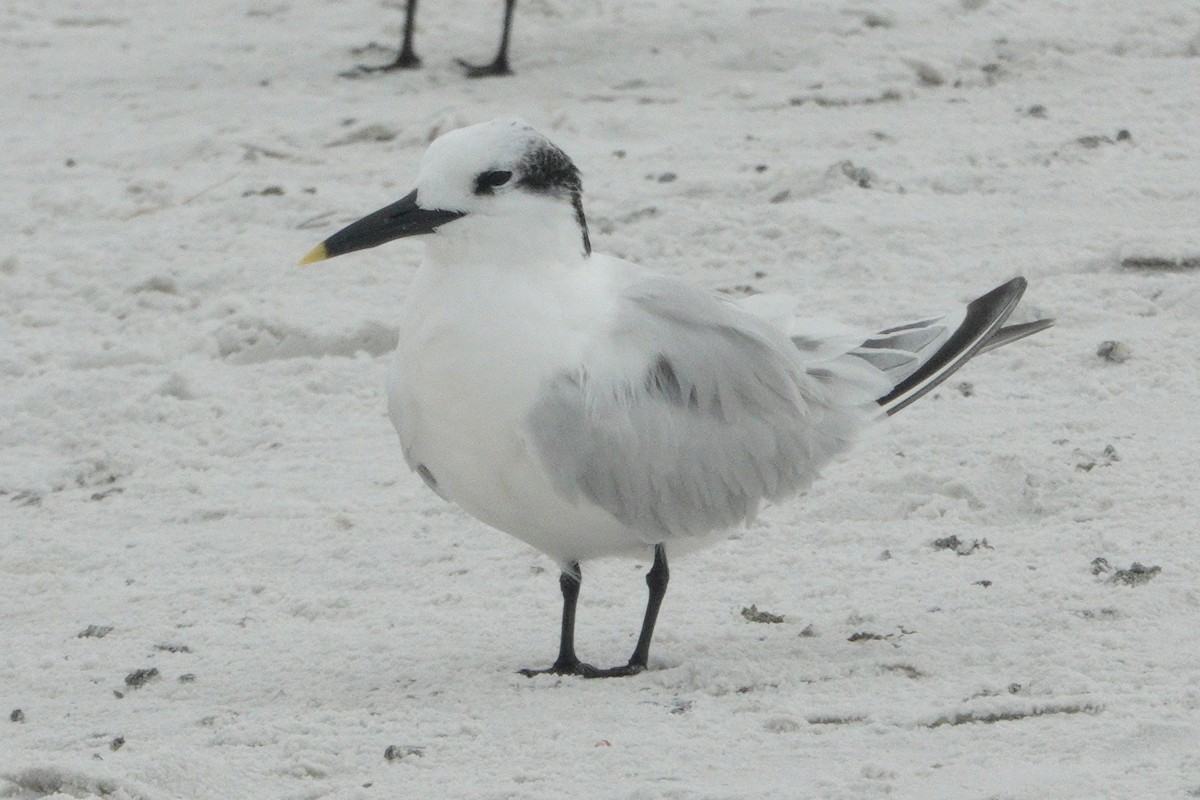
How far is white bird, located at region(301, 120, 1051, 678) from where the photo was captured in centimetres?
319

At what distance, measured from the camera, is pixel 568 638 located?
133 inches

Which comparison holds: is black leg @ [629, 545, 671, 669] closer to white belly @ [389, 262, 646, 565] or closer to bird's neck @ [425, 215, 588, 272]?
white belly @ [389, 262, 646, 565]

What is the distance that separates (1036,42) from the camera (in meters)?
6.46

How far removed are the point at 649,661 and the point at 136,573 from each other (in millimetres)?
1110

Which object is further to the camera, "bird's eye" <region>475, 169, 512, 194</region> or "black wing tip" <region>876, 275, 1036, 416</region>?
"black wing tip" <region>876, 275, 1036, 416</region>

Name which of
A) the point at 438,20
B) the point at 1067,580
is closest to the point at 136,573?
the point at 1067,580

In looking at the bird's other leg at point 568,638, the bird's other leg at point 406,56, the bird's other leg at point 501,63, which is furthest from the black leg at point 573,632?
the bird's other leg at point 406,56

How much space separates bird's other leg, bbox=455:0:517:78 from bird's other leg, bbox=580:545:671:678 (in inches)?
149

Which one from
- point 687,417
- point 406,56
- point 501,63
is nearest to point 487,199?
point 687,417

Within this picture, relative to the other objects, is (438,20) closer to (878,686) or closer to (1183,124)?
(1183,124)

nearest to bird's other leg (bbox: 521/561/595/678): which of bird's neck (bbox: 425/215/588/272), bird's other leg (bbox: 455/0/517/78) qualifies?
bird's neck (bbox: 425/215/588/272)

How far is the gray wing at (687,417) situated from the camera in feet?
10.6

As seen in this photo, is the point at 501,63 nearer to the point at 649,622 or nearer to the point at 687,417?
the point at 687,417

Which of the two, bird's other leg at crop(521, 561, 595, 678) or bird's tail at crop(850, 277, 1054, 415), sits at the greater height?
bird's tail at crop(850, 277, 1054, 415)
